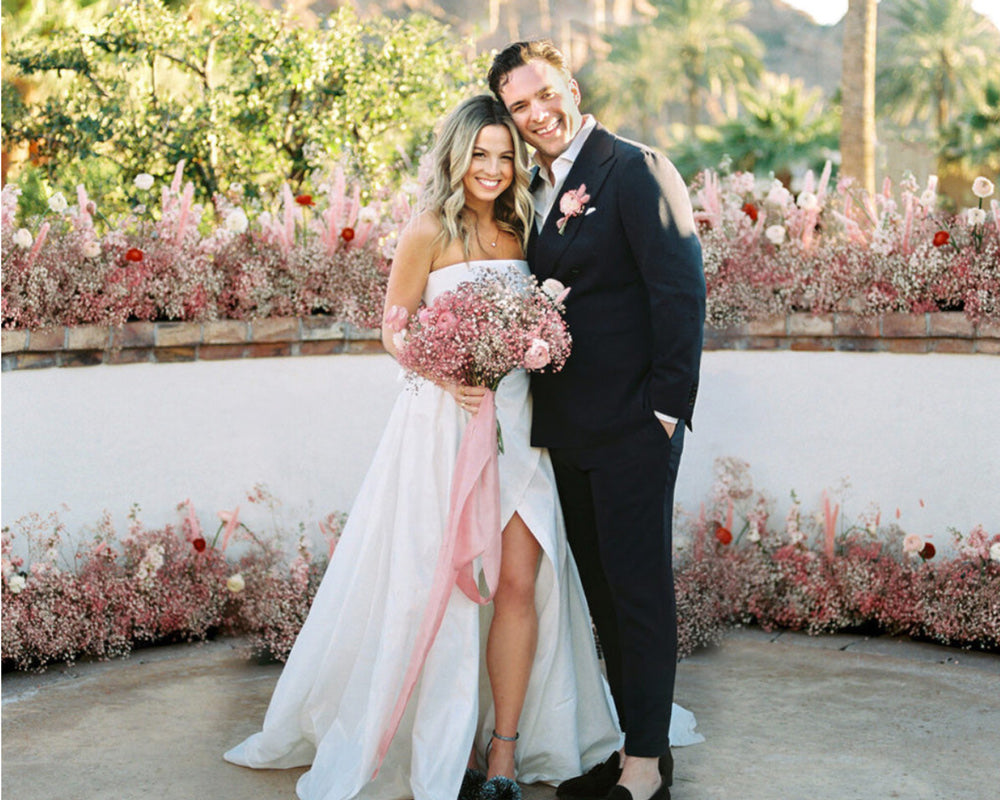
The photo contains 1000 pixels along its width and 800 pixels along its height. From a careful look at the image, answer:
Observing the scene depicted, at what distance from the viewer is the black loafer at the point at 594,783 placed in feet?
11.8

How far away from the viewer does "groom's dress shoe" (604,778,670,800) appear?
3.42 metres

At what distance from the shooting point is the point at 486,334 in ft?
10.6

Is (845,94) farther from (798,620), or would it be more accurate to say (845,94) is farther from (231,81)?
(798,620)

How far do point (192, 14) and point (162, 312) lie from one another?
6205 mm

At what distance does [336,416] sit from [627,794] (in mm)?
2920

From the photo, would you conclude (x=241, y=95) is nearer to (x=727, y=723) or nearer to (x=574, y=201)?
(x=574, y=201)

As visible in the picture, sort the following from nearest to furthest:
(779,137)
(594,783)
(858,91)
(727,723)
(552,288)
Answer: (552,288) → (594,783) → (727,723) → (858,91) → (779,137)

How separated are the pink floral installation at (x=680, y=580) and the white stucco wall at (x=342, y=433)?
0.11 meters

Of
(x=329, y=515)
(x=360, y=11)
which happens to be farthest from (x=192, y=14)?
(x=360, y=11)

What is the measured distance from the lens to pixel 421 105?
9828 mm

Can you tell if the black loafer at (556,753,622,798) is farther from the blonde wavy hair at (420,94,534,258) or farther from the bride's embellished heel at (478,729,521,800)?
the blonde wavy hair at (420,94,534,258)

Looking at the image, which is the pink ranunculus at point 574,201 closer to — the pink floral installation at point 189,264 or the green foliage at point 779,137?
the pink floral installation at point 189,264

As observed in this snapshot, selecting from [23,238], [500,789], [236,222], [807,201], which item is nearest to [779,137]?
[807,201]

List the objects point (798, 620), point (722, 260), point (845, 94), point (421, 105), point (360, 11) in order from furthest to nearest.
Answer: point (360, 11) → point (845, 94) → point (421, 105) → point (722, 260) → point (798, 620)
